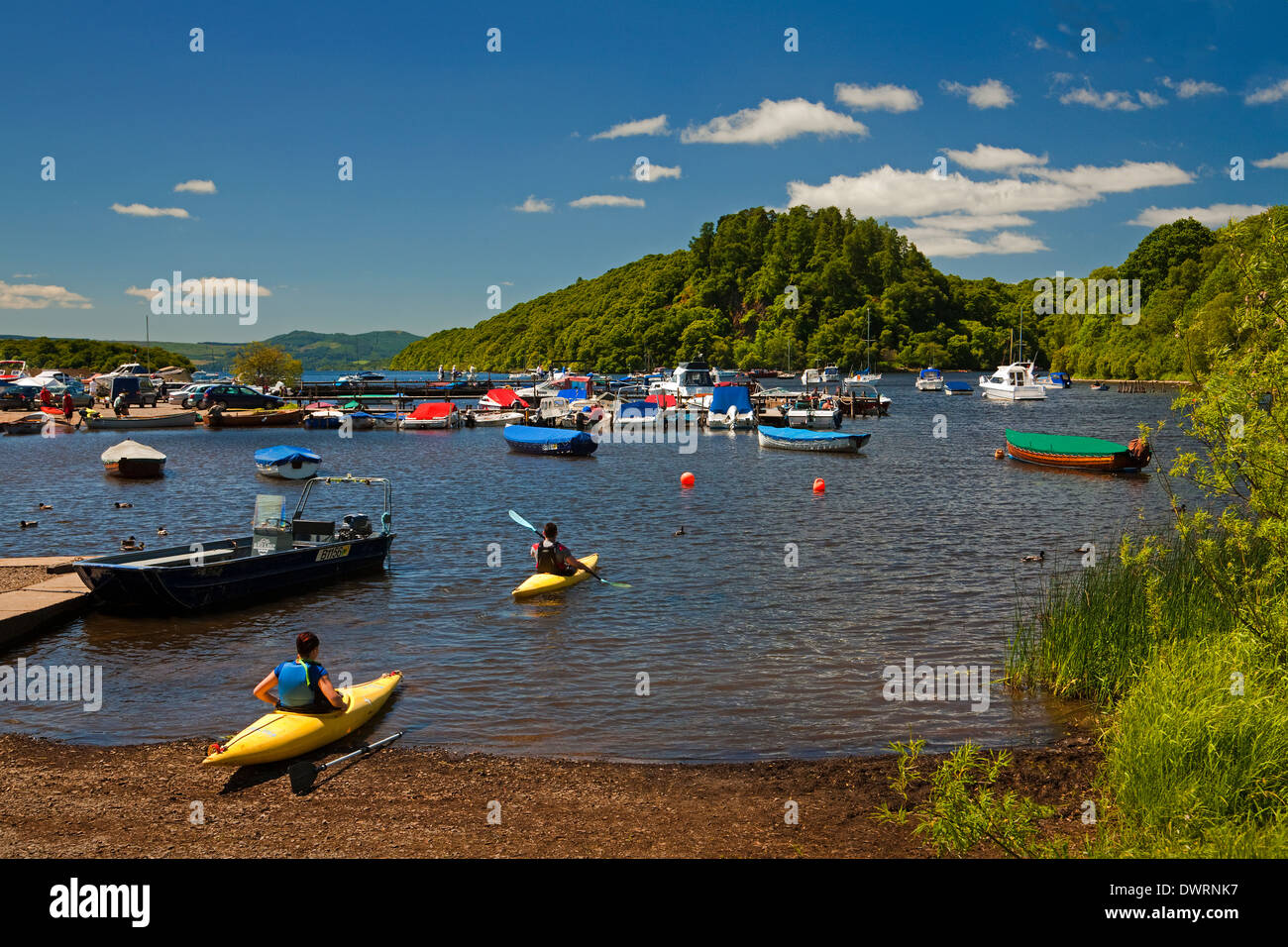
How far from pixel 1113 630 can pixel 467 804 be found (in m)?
11.6

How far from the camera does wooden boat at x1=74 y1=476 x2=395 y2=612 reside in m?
20.1

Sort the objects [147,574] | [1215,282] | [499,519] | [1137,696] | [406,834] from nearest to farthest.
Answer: [406,834], [1137,696], [147,574], [499,519], [1215,282]

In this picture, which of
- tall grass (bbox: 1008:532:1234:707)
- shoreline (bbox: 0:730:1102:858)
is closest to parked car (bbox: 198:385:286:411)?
shoreline (bbox: 0:730:1102:858)

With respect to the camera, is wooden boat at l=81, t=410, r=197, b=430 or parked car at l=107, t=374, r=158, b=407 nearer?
wooden boat at l=81, t=410, r=197, b=430

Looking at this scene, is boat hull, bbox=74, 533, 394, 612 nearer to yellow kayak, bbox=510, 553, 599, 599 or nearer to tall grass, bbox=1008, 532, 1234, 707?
yellow kayak, bbox=510, 553, 599, 599

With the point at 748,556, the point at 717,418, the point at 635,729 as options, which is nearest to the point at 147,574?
the point at 635,729

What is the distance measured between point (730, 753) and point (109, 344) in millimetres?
194223

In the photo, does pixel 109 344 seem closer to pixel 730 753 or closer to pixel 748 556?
pixel 748 556

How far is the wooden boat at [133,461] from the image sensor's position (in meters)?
48.7

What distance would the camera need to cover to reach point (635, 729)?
14953mm

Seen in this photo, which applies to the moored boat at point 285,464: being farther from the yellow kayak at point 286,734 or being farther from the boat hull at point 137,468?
the yellow kayak at point 286,734

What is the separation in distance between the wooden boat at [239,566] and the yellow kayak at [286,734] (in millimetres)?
7973

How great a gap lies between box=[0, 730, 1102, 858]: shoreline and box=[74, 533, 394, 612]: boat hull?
6.17m

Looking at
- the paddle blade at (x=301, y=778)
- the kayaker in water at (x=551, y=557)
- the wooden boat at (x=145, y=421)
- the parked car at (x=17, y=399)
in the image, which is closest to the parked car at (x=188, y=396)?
the wooden boat at (x=145, y=421)
